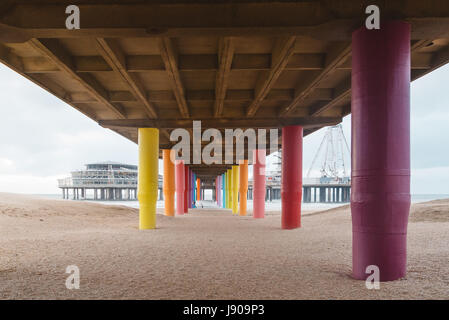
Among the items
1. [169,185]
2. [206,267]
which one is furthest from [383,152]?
[169,185]

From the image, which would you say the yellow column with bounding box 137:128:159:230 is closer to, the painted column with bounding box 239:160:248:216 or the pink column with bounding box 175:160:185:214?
the pink column with bounding box 175:160:185:214

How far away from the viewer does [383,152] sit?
5941mm

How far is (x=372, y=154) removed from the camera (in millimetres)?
6012

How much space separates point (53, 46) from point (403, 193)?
29.8 ft

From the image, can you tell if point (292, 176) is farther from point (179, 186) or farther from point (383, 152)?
point (179, 186)

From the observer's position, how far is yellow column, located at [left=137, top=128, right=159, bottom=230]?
15.9 metres

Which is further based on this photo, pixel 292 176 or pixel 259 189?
pixel 259 189

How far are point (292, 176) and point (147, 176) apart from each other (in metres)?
7.29

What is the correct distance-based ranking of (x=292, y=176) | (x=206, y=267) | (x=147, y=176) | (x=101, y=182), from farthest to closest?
(x=101, y=182), (x=292, y=176), (x=147, y=176), (x=206, y=267)

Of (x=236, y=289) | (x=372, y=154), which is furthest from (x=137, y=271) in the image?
(x=372, y=154)

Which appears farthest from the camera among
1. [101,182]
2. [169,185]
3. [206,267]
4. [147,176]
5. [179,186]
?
[101,182]

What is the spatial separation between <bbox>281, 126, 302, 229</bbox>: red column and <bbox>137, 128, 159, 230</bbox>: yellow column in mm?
6603

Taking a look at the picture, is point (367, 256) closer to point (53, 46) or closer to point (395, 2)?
point (395, 2)

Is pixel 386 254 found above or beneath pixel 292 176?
beneath
